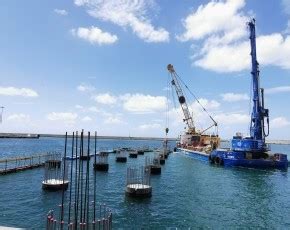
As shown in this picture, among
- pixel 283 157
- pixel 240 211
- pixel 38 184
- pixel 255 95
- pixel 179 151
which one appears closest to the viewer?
pixel 240 211

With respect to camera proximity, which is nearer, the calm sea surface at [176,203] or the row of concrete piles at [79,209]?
the row of concrete piles at [79,209]

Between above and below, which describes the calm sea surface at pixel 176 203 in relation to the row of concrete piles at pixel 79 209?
below

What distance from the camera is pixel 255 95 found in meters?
96.3

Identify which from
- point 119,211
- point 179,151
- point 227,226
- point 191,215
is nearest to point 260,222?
point 227,226

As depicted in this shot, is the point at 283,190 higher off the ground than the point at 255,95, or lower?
lower

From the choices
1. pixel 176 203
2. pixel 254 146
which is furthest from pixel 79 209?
pixel 254 146

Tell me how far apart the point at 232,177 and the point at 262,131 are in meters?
29.1

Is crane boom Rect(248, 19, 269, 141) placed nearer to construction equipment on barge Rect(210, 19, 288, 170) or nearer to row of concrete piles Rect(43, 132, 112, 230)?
construction equipment on barge Rect(210, 19, 288, 170)

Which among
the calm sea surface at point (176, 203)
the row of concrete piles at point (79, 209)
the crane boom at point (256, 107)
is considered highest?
the crane boom at point (256, 107)

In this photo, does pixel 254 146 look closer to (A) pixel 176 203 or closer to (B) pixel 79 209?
(A) pixel 176 203

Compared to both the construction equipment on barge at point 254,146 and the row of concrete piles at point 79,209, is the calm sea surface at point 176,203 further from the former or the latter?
the construction equipment on barge at point 254,146

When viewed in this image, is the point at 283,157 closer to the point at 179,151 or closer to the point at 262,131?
the point at 262,131

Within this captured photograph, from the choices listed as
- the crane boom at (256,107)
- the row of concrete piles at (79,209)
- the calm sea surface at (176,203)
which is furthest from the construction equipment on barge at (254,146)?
the row of concrete piles at (79,209)

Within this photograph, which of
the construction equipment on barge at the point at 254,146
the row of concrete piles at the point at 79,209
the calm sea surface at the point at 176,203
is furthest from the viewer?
the construction equipment on barge at the point at 254,146
